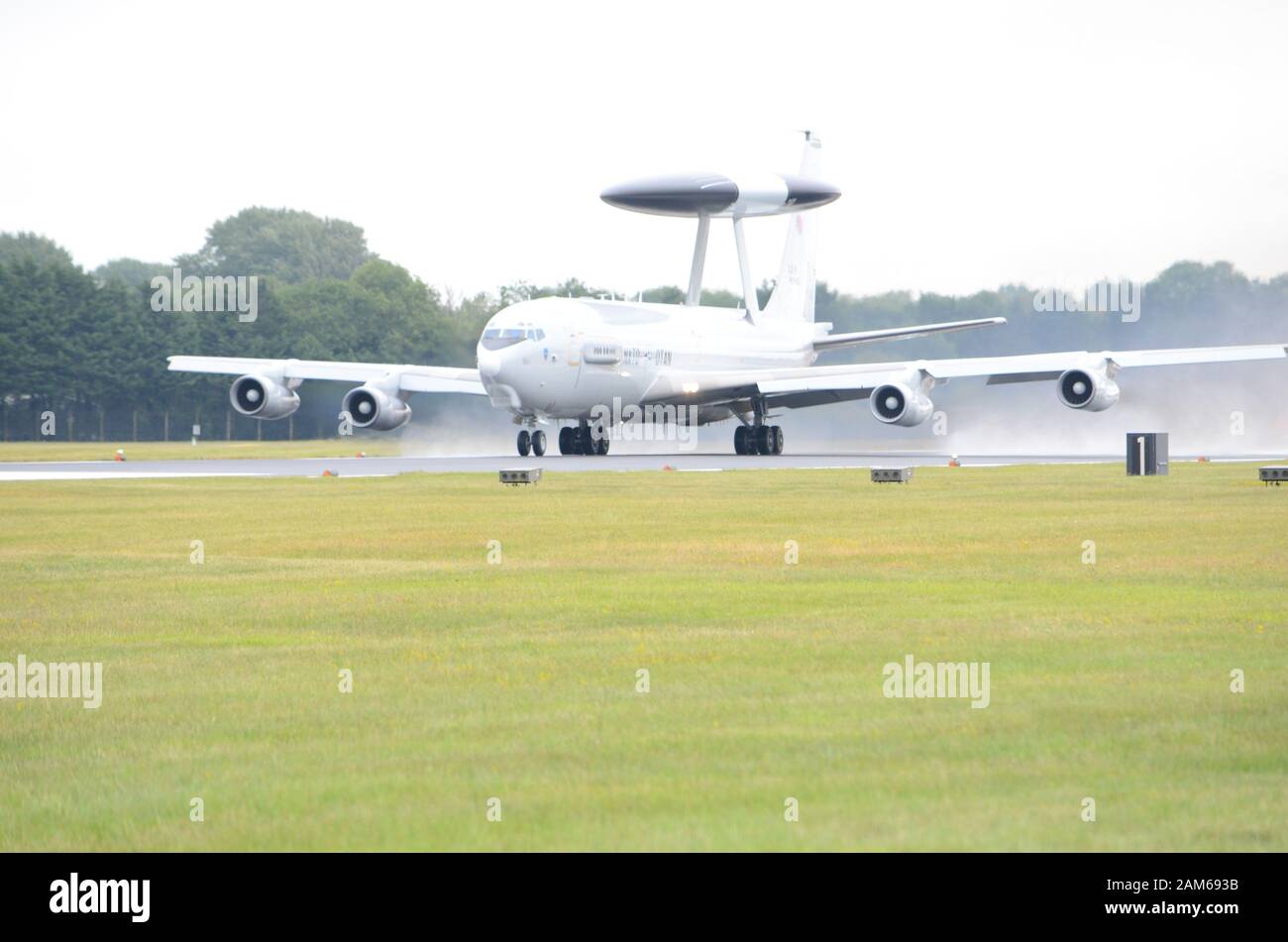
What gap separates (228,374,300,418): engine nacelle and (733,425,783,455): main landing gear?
15.9 metres

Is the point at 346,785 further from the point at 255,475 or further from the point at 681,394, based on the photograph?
the point at 681,394

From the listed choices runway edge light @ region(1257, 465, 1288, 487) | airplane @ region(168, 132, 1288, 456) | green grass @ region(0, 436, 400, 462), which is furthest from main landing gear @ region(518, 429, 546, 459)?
runway edge light @ region(1257, 465, 1288, 487)

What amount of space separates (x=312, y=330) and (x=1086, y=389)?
59.3 metres

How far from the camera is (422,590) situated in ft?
67.2

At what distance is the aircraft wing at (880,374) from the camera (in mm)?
57812

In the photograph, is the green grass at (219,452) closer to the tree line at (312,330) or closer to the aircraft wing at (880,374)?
the tree line at (312,330)

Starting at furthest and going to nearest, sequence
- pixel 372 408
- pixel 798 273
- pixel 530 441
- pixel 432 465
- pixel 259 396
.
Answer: pixel 798 273, pixel 259 396, pixel 372 408, pixel 530 441, pixel 432 465

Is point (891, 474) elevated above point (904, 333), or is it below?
below

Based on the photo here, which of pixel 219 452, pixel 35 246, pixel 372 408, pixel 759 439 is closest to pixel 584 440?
pixel 759 439

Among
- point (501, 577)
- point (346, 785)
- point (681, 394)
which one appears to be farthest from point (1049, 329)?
point (346, 785)

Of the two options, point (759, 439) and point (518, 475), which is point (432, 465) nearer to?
point (518, 475)

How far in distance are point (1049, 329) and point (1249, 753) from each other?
75.3m

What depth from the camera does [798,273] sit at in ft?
263
